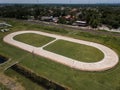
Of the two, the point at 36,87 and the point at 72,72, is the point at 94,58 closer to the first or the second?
the point at 72,72

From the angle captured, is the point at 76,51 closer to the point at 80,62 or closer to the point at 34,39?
the point at 80,62

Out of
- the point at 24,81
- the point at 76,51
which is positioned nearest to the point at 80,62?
the point at 76,51

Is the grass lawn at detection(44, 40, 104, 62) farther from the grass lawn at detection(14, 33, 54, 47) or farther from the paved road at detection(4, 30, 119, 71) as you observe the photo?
the grass lawn at detection(14, 33, 54, 47)

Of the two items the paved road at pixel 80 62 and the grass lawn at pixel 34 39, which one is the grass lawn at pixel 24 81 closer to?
the paved road at pixel 80 62

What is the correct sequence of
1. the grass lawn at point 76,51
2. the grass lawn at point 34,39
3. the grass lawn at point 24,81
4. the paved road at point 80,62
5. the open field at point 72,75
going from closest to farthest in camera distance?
1. the open field at point 72,75
2. the grass lawn at point 24,81
3. the paved road at point 80,62
4. the grass lawn at point 76,51
5. the grass lawn at point 34,39

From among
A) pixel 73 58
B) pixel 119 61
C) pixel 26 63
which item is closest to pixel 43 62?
pixel 26 63

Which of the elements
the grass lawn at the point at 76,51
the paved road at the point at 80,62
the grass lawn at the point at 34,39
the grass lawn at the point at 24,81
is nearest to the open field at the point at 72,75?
the paved road at the point at 80,62
